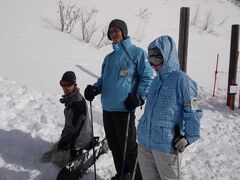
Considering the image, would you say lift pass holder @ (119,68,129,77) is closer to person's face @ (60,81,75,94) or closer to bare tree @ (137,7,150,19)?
person's face @ (60,81,75,94)

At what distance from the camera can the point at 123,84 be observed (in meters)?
3.80

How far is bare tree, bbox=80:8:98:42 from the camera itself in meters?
11.6

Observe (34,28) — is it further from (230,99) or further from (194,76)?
(230,99)

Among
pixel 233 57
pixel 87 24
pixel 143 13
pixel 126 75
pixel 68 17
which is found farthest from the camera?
pixel 143 13

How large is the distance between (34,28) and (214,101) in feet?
19.2

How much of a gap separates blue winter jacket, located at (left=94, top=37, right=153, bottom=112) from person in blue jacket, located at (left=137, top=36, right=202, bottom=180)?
0.50 m

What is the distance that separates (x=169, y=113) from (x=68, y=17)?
963 centimetres

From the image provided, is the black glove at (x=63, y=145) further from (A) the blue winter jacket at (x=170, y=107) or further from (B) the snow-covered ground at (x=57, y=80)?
(A) the blue winter jacket at (x=170, y=107)

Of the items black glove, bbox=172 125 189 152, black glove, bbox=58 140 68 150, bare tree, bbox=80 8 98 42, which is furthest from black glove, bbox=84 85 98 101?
bare tree, bbox=80 8 98 42

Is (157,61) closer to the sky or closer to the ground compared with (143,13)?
closer to the ground

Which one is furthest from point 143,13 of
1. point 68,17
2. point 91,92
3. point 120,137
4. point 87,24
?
point 120,137

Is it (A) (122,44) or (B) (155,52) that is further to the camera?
(A) (122,44)

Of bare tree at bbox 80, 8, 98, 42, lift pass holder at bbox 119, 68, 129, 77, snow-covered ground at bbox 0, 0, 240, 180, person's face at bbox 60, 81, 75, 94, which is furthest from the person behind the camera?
bare tree at bbox 80, 8, 98, 42

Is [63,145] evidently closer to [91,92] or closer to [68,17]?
[91,92]
